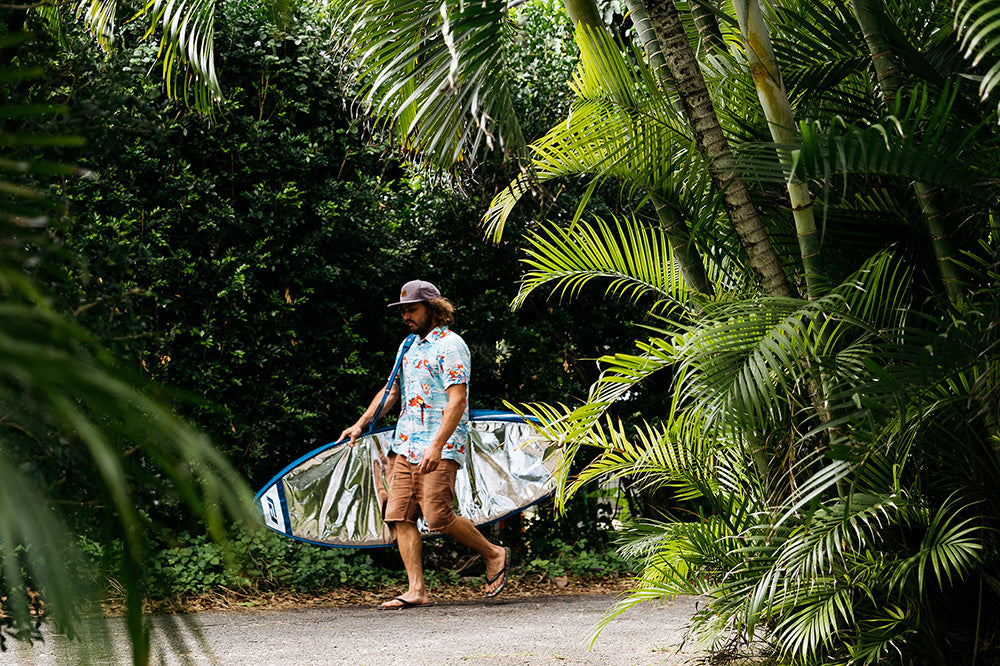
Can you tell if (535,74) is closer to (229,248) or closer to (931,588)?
(229,248)

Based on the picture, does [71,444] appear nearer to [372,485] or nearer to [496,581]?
[496,581]

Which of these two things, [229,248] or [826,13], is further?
[229,248]

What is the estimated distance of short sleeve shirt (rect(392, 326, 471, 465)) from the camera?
616cm

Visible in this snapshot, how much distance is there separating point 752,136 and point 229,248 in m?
4.17

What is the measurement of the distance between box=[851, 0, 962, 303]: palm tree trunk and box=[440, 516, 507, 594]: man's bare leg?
3.80 meters

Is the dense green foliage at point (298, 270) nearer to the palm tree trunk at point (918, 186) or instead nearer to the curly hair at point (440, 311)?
the curly hair at point (440, 311)

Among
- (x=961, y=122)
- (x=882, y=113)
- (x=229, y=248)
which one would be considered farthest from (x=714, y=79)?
(x=229, y=248)

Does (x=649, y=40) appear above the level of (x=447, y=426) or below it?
above

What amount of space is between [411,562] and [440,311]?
1.75m

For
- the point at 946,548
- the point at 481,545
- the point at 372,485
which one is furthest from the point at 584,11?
the point at 372,485

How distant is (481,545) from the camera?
20.8 ft

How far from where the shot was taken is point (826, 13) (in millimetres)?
3580

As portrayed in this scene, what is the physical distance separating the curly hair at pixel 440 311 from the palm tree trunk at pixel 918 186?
3534 millimetres

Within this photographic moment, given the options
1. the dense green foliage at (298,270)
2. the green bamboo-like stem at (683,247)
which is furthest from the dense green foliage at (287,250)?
the green bamboo-like stem at (683,247)
